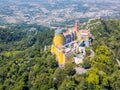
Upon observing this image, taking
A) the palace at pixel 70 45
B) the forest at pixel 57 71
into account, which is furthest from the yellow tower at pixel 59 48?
the forest at pixel 57 71

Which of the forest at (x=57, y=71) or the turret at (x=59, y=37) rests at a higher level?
the turret at (x=59, y=37)

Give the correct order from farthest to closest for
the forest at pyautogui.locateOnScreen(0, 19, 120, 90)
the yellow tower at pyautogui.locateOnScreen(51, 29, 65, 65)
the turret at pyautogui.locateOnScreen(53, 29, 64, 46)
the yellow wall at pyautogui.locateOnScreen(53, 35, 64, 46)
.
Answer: the yellow wall at pyautogui.locateOnScreen(53, 35, 64, 46), the turret at pyautogui.locateOnScreen(53, 29, 64, 46), the yellow tower at pyautogui.locateOnScreen(51, 29, 65, 65), the forest at pyautogui.locateOnScreen(0, 19, 120, 90)

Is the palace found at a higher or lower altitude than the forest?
higher

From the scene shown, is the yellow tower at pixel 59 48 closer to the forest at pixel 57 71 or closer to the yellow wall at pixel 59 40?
the yellow wall at pixel 59 40

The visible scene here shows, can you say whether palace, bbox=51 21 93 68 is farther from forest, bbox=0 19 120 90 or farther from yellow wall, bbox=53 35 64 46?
forest, bbox=0 19 120 90

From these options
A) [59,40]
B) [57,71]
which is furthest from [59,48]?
[57,71]

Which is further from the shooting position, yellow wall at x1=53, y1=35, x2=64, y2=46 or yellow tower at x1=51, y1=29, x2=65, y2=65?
yellow wall at x1=53, y1=35, x2=64, y2=46

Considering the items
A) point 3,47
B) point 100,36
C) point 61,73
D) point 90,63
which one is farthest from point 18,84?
point 3,47

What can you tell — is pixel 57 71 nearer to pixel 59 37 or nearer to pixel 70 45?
pixel 59 37

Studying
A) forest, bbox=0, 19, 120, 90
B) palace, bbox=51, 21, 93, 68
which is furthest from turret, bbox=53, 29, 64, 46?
forest, bbox=0, 19, 120, 90
